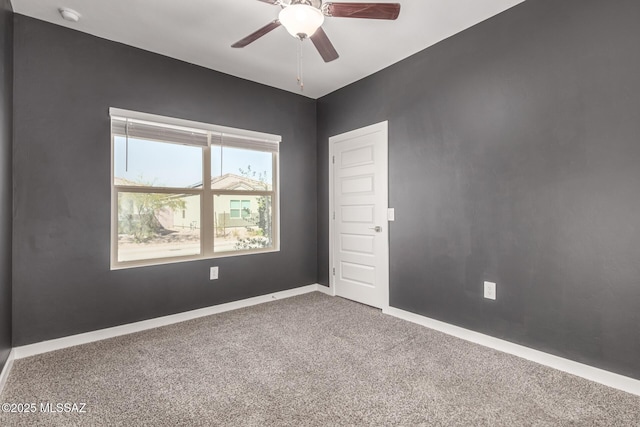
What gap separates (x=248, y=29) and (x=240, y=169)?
147 cm

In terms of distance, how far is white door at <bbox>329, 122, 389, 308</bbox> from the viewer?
341cm

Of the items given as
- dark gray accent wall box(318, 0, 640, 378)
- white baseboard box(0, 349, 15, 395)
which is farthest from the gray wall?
dark gray accent wall box(318, 0, 640, 378)

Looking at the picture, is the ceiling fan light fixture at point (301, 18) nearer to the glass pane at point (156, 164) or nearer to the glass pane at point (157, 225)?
the glass pane at point (156, 164)

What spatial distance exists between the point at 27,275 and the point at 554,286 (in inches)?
151

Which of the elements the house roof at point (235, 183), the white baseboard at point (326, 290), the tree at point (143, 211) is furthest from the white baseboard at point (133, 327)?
the house roof at point (235, 183)

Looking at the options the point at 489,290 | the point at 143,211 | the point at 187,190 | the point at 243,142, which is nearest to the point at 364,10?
the point at 243,142

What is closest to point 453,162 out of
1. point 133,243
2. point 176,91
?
point 176,91

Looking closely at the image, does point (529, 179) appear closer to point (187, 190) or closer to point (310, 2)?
point (310, 2)

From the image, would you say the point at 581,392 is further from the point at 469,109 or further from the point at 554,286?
the point at 469,109

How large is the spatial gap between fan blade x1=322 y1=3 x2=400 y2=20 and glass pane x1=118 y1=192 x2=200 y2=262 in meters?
2.23

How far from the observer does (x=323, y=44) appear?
2152 millimetres

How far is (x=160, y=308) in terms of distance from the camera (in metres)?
3.01

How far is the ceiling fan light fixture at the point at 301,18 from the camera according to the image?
1711 mm

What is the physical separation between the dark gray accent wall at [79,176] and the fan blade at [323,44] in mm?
1598
